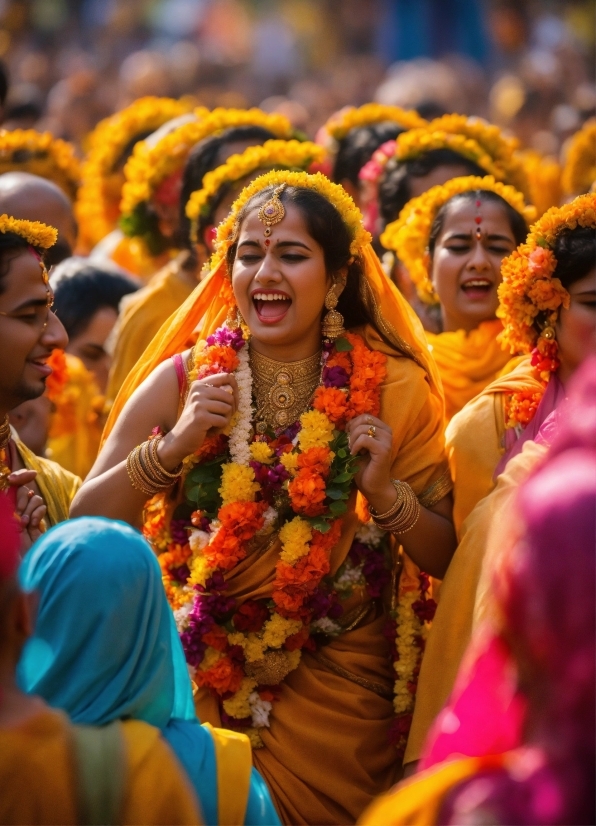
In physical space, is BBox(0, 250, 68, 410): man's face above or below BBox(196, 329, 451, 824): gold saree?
above

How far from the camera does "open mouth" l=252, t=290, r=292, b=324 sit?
4.20m

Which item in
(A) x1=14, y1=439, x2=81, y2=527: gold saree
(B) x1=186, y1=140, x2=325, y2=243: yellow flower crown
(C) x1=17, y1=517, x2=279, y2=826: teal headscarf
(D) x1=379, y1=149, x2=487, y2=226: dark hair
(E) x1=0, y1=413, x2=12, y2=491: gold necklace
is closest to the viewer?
(C) x1=17, y1=517, x2=279, y2=826: teal headscarf

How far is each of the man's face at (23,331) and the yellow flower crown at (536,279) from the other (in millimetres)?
1567

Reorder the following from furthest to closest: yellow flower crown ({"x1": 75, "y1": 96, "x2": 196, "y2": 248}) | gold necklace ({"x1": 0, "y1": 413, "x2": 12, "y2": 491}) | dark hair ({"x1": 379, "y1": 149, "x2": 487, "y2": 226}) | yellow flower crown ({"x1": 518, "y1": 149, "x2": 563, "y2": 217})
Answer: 1. yellow flower crown ({"x1": 518, "y1": 149, "x2": 563, "y2": 217})
2. yellow flower crown ({"x1": 75, "y1": 96, "x2": 196, "y2": 248})
3. dark hair ({"x1": 379, "y1": 149, "x2": 487, "y2": 226})
4. gold necklace ({"x1": 0, "y1": 413, "x2": 12, "y2": 491})

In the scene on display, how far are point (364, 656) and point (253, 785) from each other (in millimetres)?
1538

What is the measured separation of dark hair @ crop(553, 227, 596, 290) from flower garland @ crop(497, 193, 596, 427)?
0.02 metres

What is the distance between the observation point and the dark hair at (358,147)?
755 centimetres

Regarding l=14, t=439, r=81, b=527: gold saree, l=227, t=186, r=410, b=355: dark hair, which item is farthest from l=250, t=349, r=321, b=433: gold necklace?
l=14, t=439, r=81, b=527: gold saree

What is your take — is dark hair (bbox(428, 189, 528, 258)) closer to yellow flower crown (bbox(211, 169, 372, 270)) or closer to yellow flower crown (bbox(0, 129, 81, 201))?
yellow flower crown (bbox(211, 169, 372, 270))

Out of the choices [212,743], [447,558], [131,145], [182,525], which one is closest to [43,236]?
[182,525]

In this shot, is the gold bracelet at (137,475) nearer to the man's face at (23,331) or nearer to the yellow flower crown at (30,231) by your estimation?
the man's face at (23,331)

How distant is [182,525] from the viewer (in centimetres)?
424

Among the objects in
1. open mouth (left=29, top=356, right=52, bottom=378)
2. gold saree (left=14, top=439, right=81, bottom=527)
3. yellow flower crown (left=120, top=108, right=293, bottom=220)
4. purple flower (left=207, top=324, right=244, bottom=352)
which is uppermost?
yellow flower crown (left=120, top=108, right=293, bottom=220)

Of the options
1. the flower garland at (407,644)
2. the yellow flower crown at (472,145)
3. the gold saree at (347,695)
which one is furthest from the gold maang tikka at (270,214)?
the yellow flower crown at (472,145)
